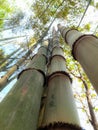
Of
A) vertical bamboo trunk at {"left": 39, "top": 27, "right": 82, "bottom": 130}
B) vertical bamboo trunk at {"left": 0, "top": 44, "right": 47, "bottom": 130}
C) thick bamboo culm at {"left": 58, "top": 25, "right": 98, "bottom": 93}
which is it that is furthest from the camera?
thick bamboo culm at {"left": 58, "top": 25, "right": 98, "bottom": 93}

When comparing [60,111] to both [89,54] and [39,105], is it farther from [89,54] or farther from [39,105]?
[89,54]

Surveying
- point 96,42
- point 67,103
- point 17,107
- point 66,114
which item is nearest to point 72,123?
point 66,114

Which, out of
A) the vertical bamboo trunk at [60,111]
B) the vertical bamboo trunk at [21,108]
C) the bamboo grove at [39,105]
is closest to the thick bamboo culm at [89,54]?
the bamboo grove at [39,105]

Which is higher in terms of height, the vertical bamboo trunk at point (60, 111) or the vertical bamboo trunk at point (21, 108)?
the vertical bamboo trunk at point (21, 108)

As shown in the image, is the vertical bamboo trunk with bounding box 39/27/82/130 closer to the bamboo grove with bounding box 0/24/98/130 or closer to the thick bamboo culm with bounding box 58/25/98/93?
the bamboo grove with bounding box 0/24/98/130

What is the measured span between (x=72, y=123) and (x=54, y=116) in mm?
142

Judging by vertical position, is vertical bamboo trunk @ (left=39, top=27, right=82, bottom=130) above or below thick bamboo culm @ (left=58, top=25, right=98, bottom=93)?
below

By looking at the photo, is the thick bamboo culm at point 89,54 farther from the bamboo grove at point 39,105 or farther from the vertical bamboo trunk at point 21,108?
the vertical bamboo trunk at point 21,108

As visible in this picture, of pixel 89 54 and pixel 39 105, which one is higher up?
pixel 89 54

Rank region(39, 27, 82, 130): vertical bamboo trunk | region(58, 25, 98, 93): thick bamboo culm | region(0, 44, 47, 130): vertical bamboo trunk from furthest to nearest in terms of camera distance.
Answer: region(58, 25, 98, 93): thick bamboo culm, region(39, 27, 82, 130): vertical bamboo trunk, region(0, 44, 47, 130): vertical bamboo trunk

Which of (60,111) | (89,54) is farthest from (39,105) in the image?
(89,54)

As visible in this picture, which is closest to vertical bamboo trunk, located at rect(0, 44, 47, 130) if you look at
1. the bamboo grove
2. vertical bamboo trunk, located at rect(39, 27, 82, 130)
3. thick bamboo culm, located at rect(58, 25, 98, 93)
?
the bamboo grove

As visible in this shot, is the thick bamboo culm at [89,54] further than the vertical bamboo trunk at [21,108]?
Yes

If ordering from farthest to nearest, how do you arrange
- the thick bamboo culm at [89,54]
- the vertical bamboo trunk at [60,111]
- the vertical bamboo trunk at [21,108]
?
the thick bamboo culm at [89,54], the vertical bamboo trunk at [60,111], the vertical bamboo trunk at [21,108]
